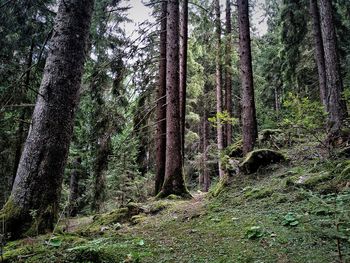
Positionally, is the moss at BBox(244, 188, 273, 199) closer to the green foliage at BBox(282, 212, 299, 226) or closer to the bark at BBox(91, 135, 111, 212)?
the green foliage at BBox(282, 212, 299, 226)

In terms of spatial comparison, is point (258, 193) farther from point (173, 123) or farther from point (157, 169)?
point (157, 169)

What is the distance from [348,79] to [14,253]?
1678 cm

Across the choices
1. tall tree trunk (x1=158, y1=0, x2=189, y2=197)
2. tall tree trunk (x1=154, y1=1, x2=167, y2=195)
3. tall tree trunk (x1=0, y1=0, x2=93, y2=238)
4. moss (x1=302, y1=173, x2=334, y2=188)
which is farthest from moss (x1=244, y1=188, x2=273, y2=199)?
tall tree trunk (x1=154, y1=1, x2=167, y2=195)

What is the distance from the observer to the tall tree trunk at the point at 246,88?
28.5ft

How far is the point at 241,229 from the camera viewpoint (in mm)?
4055

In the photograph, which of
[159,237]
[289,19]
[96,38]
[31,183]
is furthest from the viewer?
[289,19]

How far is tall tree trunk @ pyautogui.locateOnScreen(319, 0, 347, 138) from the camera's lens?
8.30 meters

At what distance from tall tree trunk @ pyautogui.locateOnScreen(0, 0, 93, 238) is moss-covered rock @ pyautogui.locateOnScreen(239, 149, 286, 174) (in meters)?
4.72

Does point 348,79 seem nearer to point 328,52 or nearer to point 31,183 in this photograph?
point 328,52

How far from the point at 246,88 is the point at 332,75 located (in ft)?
8.68

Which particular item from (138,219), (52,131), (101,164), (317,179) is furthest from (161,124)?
(52,131)

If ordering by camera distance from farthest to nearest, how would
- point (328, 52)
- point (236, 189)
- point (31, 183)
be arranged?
point (328, 52) → point (236, 189) → point (31, 183)

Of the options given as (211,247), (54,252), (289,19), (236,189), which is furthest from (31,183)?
(289,19)

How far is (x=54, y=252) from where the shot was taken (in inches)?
113
